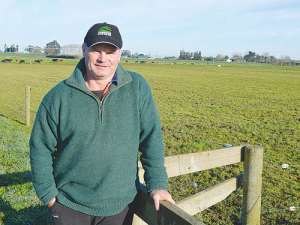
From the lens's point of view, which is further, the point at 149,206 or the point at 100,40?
the point at 100,40

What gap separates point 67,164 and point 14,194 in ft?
9.88

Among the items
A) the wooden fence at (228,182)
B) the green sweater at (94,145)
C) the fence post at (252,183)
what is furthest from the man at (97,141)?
the fence post at (252,183)

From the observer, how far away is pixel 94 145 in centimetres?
183

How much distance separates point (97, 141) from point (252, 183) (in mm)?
1718

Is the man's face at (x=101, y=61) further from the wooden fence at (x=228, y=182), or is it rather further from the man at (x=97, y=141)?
the wooden fence at (x=228, y=182)

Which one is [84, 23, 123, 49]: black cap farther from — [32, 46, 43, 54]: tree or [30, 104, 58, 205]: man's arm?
[32, 46, 43, 54]: tree

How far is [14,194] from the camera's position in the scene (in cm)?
434

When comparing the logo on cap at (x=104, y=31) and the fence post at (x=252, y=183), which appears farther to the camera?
the fence post at (x=252, y=183)

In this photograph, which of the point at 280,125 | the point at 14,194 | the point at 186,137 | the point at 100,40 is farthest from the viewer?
the point at 280,125

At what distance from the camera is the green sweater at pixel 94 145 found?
1.84m

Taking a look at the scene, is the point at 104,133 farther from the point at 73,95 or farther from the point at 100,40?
the point at 100,40

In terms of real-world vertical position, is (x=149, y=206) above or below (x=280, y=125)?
above

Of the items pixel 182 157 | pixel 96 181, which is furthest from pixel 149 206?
pixel 182 157

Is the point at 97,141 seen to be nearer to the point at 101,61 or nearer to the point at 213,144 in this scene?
the point at 101,61
